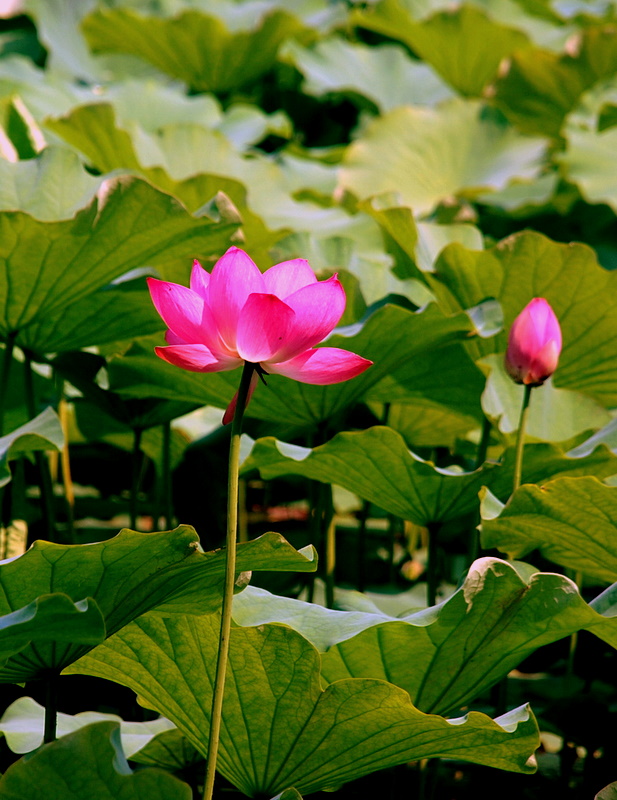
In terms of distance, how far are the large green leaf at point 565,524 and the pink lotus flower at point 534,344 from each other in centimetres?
11

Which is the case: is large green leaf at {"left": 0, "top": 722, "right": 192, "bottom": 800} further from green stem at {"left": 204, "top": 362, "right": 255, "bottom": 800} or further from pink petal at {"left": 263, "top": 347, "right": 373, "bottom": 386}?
pink petal at {"left": 263, "top": 347, "right": 373, "bottom": 386}

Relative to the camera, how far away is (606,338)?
4.08ft

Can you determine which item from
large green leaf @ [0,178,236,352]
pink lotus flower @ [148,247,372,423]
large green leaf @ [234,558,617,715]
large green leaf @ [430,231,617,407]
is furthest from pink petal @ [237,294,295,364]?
large green leaf @ [430,231,617,407]

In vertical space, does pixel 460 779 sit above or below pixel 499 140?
below

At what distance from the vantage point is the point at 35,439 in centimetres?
97

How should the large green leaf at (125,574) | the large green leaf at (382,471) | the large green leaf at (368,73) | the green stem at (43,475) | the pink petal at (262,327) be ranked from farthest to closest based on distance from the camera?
the large green leaf at (368,73) → the green stem at (43,475) → the large green leaf at (382,471) → the large green leaf at (125,574) → the pink petal at (262,327)

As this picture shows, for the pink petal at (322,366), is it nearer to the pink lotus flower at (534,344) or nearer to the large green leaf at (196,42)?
the pink lotus flower at (534,344)

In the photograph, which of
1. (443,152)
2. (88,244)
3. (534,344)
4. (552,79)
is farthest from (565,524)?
(552,79)

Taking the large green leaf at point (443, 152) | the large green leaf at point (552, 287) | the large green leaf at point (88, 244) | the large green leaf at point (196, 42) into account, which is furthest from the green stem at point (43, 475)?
the large green leaf at point (196, 42)

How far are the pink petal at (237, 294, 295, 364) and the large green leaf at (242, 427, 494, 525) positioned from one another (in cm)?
38

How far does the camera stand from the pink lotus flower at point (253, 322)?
611mm

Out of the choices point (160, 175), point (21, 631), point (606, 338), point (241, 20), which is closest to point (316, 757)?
point (21, 631)

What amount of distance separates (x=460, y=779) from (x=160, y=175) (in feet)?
3.30

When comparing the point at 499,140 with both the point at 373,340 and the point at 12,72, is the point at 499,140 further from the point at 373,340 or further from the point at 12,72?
the point at 373,340
